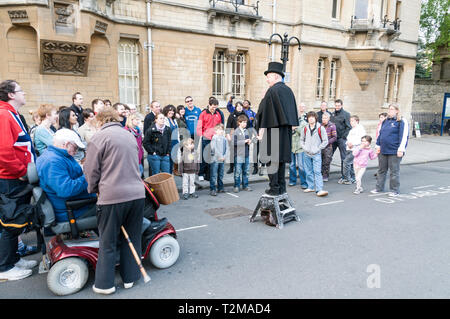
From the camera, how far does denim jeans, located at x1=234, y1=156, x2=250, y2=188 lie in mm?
8172

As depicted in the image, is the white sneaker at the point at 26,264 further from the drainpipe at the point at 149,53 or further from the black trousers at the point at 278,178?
the drainpipe at the point at 149,53

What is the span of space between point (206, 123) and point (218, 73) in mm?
5780

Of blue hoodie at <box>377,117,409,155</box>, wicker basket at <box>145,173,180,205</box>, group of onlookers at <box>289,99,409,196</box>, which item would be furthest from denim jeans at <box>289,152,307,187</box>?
wicker basket at <box>145,173,180,205</box>

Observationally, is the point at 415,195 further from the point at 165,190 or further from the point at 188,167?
the point at 165,190

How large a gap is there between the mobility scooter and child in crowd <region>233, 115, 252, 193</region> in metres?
4.06

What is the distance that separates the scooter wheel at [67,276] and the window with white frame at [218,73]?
35.7 ft

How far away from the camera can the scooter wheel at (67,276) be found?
11.7 ft

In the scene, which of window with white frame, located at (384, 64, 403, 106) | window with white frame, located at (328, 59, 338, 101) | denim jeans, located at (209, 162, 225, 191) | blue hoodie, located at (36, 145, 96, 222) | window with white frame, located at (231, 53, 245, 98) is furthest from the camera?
window with white frame, located at (384, 64, 403, 106)

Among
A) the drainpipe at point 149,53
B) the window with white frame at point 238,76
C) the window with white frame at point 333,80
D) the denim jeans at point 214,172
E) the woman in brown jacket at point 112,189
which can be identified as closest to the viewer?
the woman in brown jacket at point 112,189

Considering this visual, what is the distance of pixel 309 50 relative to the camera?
15562 mm

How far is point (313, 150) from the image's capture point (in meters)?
8.08

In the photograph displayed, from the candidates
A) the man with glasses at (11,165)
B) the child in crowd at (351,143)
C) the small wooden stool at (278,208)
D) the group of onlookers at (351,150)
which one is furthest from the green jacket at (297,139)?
the man with glasses at (11,165)

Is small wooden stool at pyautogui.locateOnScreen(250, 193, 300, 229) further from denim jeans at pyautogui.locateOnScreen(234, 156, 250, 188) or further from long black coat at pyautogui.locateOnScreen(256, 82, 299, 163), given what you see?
denim jeans at pyautogui.locateOnScreen(234, 156, 250, 188)

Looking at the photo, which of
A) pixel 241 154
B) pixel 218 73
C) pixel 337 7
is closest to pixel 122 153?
pixel 241 154
